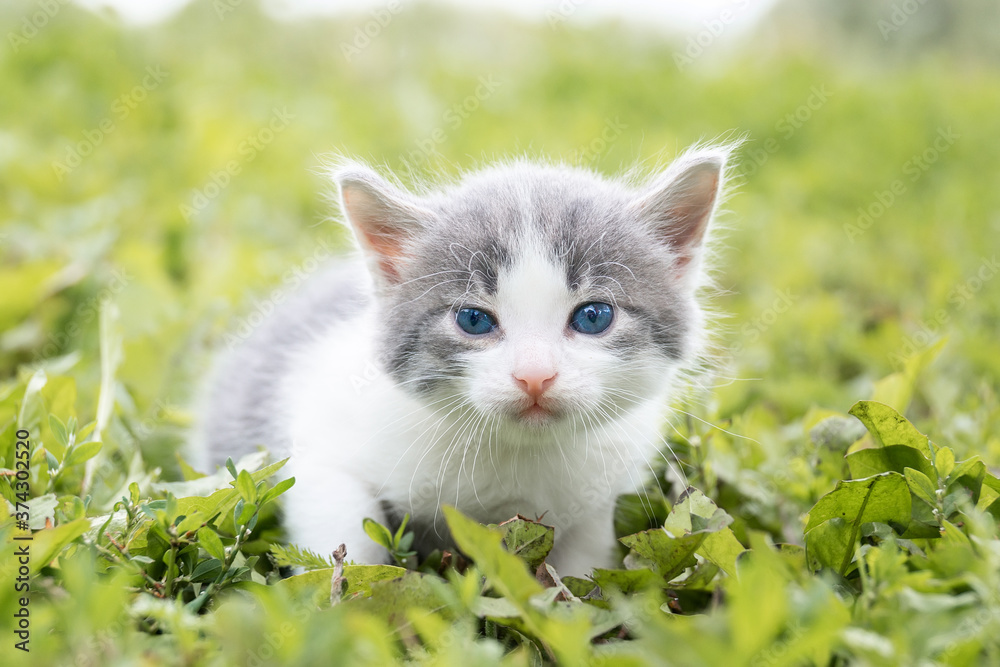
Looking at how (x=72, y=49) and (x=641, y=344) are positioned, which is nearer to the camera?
(x=641, y=344)

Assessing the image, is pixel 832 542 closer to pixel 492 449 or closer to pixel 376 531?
pixel 492 449

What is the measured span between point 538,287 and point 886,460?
90 cm

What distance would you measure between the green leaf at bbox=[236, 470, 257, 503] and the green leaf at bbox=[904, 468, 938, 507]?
4.50ft

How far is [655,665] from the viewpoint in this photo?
110 cm

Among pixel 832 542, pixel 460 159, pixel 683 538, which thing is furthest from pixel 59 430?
pixel 460 159

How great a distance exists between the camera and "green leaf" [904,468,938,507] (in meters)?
1.64

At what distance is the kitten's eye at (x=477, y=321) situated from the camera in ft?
6.51

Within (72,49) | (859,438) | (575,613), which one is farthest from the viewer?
(72,49)

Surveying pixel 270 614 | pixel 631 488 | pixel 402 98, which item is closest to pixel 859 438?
pixel 631 488

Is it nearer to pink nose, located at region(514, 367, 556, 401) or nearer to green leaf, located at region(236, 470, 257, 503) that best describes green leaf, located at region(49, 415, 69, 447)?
green leaf, located at region(236, 470, 257, 503)

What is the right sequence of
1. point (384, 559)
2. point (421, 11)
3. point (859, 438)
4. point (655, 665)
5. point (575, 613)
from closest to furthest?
1. point (655, 665)
2. point (575, 613)
3. point (384, 559)
4. point (859, 438)
5. point (421, 11)

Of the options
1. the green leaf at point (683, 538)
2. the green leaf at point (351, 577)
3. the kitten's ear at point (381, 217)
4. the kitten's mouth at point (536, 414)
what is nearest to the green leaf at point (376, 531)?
the green leaf at point (351, 577)

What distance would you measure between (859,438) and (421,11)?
7202mm

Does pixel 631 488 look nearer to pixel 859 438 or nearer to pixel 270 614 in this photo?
pixel 859 438
